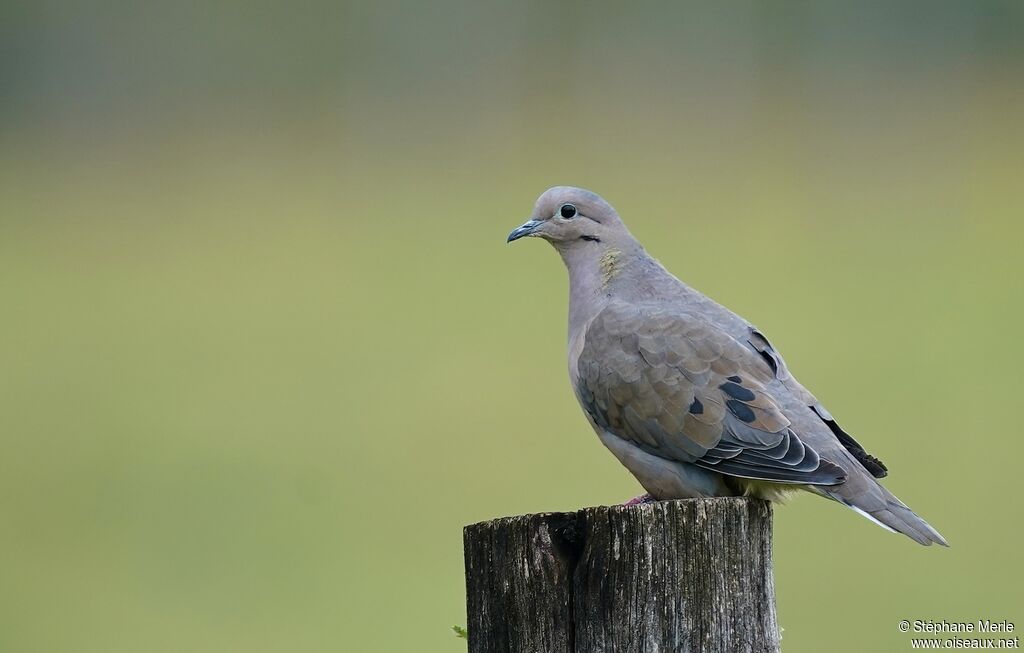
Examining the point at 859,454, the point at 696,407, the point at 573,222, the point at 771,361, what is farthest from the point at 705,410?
the point at 573,222

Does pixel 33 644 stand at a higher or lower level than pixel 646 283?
lower

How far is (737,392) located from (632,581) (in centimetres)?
144

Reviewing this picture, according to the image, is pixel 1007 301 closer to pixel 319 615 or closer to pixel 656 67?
pixel 656 67

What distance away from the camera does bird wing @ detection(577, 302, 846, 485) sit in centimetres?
450

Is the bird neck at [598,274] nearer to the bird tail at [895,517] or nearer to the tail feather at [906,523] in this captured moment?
the bird tail at [895,517]

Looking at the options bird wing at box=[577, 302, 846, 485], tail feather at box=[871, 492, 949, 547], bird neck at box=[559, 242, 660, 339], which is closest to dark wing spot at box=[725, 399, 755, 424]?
bird wing at box=[577, 302, 846, 485]

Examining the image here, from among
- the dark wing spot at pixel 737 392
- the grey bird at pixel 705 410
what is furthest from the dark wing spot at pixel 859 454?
the dark wing spot at pixel 737 392

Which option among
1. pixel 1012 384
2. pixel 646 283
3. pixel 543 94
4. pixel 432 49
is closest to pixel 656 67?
pixel 543 94

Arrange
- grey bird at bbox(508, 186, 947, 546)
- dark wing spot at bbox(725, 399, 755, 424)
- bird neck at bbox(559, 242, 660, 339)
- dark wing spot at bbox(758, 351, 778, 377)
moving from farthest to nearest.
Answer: bird neck at bbox(559, 242, 660, 339), dark wing spot at bbox(758, 351, 778, 377), dark wing spot at bbox(725, 399, 755, 424), grey bird at bbox(508, 186, 947, 546)

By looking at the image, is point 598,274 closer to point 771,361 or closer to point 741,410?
point 771,361

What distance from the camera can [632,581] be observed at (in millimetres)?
3389

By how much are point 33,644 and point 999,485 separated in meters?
7.48

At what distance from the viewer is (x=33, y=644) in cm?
1038

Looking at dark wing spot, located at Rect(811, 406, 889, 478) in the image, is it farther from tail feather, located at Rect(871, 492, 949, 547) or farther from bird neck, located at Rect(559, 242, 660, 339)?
bird neck, located at Rect(559, 242, 660, 339)
